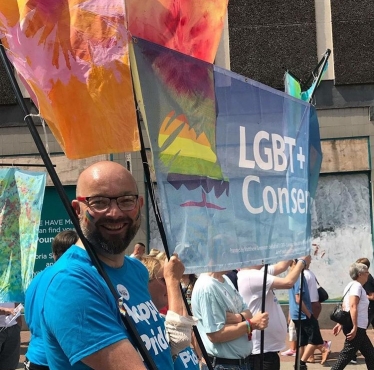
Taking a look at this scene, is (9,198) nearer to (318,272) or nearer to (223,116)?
(223,116)

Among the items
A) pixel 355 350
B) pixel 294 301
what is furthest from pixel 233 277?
pixel 294 301

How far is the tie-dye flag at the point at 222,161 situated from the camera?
3535mm

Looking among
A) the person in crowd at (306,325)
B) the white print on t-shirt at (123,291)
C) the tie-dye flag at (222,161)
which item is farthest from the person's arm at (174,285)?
the person in crowd at (306,325)

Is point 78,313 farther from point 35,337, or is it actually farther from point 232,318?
point 232,318

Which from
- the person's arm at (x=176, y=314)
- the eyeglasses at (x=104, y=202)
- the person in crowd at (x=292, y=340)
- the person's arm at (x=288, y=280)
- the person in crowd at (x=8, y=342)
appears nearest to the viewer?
the eyeglasses at (x=104, y=202)

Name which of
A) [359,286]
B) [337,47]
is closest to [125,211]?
[359,286]

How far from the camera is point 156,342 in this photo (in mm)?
2912

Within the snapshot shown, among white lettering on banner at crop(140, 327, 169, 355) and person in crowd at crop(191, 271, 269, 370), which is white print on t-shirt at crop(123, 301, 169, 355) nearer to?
white lettering on banner at crop(140, 327, 169, 355)

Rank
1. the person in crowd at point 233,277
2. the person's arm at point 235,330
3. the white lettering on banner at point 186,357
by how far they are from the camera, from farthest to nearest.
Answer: the person in crowd at point 233,277, the person's arm at point 235,330, the white lettering on banner at point 186,357

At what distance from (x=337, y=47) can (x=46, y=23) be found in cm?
1396

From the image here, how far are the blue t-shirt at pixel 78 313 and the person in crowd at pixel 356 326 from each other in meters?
6.70

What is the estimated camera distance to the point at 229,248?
3965mm

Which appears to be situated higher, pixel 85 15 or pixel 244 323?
pixel 85 15

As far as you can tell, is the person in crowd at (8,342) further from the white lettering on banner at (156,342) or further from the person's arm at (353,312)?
the white lettering on banner at (156,342)
